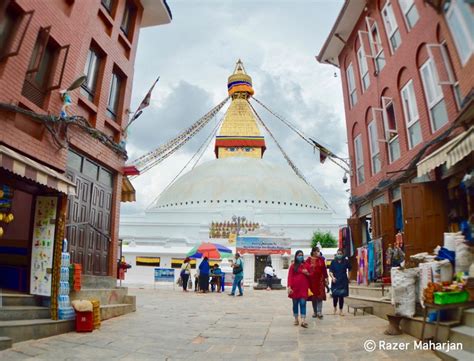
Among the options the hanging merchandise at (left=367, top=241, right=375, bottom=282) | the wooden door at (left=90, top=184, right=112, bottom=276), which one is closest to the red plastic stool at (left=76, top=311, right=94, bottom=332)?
the wooden door at (left=90, top=184, right=112, bottom=276)

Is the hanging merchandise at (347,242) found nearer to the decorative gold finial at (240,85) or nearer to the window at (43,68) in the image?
the window at (43,68)

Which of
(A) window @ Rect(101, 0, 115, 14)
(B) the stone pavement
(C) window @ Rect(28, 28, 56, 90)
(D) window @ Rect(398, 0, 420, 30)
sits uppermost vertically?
(A) window @ Rect(101, 0, 115, 14)

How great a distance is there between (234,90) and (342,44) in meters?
39.3

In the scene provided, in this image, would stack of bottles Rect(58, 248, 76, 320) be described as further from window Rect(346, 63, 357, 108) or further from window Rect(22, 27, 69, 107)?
window Rect(346, 63, 357, 108)

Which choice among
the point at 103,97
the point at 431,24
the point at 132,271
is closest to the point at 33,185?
the point at 103,97

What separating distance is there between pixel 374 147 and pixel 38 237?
11561mm

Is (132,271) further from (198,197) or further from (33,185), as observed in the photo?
(33,185)

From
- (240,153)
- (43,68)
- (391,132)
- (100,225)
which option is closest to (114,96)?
(43,68)

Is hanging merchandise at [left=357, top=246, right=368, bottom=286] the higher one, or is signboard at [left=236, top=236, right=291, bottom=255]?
signboard at [left=236, top=236, right=291, bottom=255]

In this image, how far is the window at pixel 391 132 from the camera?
44.1 feet

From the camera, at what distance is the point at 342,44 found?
18078 millimetres

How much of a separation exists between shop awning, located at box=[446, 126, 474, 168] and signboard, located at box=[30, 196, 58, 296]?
800 centimetres

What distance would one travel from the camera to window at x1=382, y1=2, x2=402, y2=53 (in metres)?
13.3

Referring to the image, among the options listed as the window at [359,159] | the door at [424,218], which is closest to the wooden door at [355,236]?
the window at [359,159]
